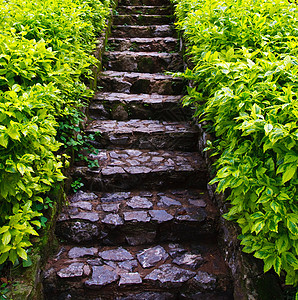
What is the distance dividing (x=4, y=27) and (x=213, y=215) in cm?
300

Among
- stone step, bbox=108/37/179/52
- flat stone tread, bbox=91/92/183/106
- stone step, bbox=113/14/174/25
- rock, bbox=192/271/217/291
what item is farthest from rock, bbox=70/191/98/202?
stone step, bbox=113/14/174/25

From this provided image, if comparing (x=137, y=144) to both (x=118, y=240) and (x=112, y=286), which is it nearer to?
(x=118, y=240)

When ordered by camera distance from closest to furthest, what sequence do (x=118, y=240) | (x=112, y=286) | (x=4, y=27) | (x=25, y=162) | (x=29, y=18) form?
(x=25, y=162)
(x=112, y=286)
(x=118, y=240)
(x=4, y=27)
(x=29, y=18)

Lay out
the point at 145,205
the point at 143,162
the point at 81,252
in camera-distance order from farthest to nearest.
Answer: the point at 143,162, the point at 145,205, the point at 81,252

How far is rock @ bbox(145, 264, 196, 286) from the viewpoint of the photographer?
7.45 ft

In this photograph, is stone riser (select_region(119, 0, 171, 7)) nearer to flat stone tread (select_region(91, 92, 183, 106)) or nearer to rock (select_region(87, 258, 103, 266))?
flat stone tread (select_region(91, 92, 183, 106))

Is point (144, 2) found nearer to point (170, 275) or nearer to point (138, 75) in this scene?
point (138, 75)

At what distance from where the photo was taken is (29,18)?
10.6 ft

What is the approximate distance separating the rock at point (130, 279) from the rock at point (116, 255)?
19 cm

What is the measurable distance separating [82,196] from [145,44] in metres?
3.82

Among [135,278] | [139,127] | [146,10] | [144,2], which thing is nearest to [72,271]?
[135,278]

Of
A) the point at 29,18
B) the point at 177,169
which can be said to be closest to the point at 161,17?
the point at 29,18

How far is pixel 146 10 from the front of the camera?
6.86 m

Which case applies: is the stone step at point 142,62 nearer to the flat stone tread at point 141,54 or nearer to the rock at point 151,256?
the flat stone tread at point 141,54
